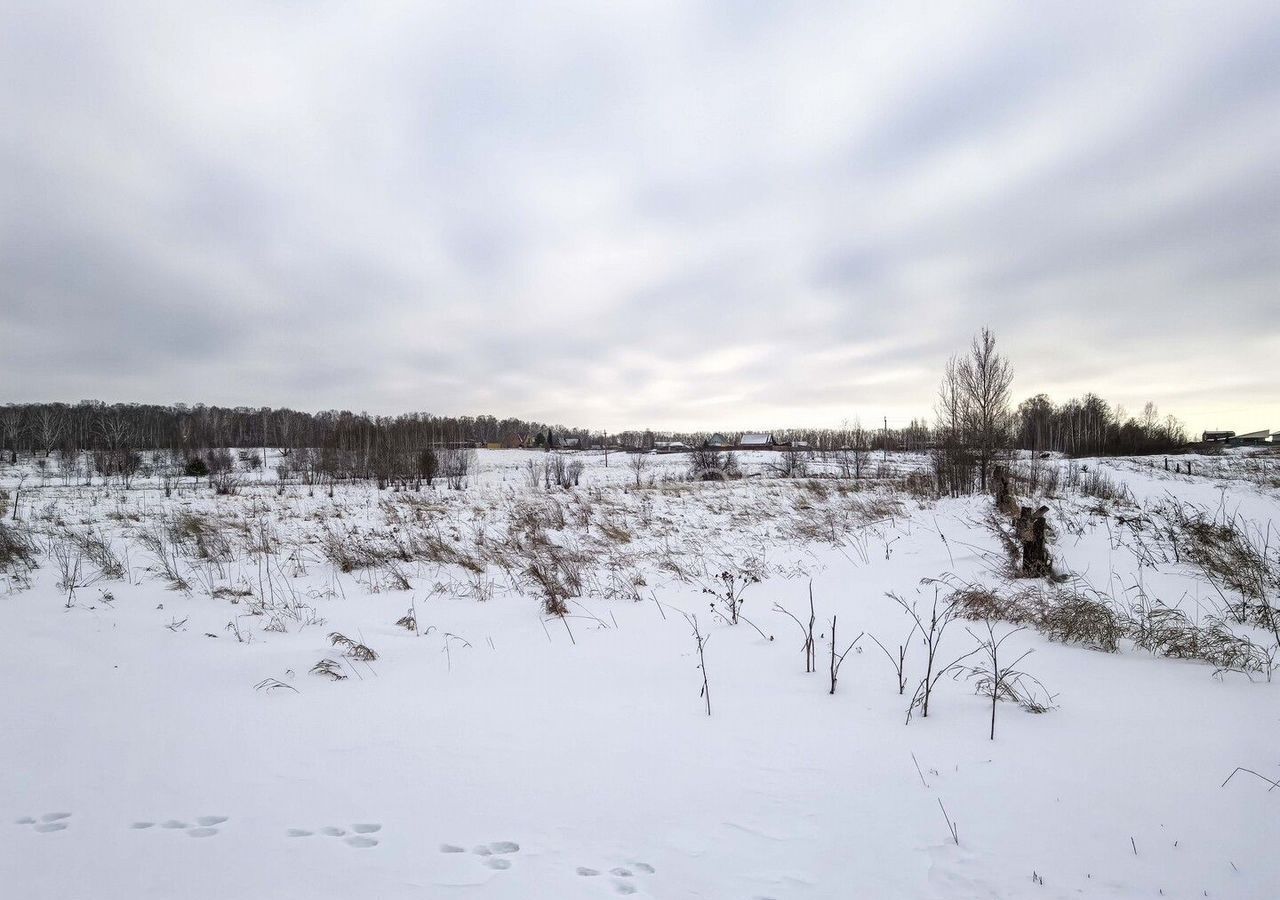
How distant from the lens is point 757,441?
75125mm

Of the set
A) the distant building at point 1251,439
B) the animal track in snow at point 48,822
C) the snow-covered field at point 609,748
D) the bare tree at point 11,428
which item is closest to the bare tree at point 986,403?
the snow-covered field at point 609,748

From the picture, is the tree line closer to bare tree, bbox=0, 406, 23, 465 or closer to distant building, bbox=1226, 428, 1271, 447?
bare tree, bbox=0, 406, 23, 465

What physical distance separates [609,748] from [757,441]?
74078 mm

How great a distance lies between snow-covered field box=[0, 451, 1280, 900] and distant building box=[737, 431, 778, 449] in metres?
65.5

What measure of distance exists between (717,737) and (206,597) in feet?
20.5

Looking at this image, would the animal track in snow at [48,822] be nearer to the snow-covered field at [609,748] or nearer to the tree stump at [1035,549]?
the snow-covered field at [609,748]

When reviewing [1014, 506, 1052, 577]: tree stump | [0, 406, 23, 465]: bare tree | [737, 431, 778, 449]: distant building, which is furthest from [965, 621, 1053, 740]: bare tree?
[0, 406, 23, 465]: bare tree

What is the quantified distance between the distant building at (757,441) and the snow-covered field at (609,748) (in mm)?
65508

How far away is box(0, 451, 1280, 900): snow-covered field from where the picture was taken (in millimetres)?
1971

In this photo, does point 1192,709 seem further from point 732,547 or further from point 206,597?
point 206,597

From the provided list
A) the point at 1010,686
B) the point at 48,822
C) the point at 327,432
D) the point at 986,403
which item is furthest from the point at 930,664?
the point at 327,432

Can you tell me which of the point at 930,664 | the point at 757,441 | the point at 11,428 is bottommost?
the point at 930,664

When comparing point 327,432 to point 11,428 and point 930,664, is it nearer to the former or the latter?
point 11,428

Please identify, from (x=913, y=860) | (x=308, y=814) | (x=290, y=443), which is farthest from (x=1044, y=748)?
(x=290, y=443)
